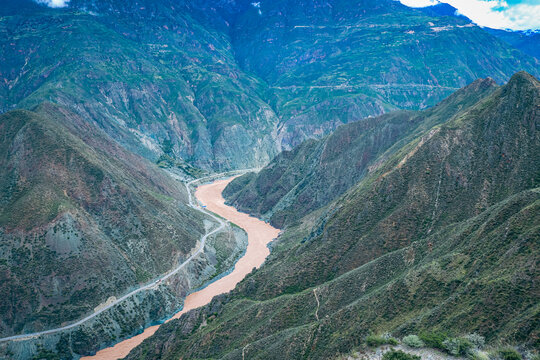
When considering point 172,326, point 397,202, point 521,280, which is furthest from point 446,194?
point 172,326

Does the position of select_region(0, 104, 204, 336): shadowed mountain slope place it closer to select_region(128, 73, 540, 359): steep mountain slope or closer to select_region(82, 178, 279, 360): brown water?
select_region(82, 178, 279, 360): brown water

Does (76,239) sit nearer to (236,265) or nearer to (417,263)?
(236,265)

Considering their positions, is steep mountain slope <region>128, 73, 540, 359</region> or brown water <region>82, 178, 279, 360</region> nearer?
steep mountain slope <region>128, 73, 540, 359</region>

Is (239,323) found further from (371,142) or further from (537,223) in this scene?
(371,142)

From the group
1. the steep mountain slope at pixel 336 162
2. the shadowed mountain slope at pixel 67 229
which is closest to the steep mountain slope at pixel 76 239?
the shadowed mountain slope at pixel 67 229

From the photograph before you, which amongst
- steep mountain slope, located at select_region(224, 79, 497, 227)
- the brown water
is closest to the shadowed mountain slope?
the brown water

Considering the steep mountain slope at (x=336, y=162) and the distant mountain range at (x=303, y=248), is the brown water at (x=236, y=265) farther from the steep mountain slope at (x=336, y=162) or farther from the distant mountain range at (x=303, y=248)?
the steep mountain slope at (x=336, y=162)

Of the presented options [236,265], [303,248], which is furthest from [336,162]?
[303,248]
